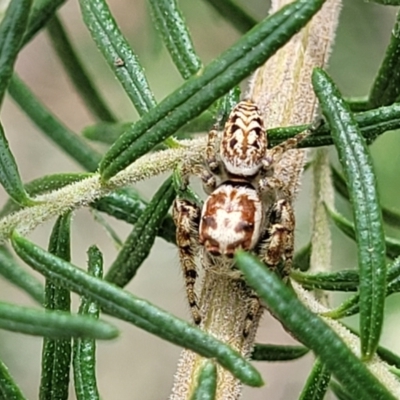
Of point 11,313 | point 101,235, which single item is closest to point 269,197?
point 11,313

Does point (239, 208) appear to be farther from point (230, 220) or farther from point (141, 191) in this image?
point (141, 191)

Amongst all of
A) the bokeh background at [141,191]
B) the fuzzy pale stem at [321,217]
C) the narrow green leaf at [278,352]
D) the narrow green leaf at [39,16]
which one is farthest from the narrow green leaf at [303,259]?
the bokeh background at [141,191]

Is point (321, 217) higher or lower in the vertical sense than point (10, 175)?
higher

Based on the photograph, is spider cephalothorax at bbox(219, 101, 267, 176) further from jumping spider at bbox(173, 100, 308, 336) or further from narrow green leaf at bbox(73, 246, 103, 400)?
narrow green leaf at bbox(73, 246, 103, 400)

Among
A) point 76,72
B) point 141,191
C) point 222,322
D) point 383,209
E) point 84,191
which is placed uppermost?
point 141,191

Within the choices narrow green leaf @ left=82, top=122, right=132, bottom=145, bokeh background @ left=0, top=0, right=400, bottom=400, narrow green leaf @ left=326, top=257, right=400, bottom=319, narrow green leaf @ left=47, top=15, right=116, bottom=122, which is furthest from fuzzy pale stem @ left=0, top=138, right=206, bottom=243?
bokeh background @ left=0, top=0, right=400, bottom=400

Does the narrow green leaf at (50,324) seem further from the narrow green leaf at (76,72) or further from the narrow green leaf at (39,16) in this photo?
the narrow green leaf at (76,72)

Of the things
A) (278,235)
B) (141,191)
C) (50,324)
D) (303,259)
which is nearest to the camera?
(50,324)

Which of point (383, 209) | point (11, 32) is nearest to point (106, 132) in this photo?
point (383, 209)
